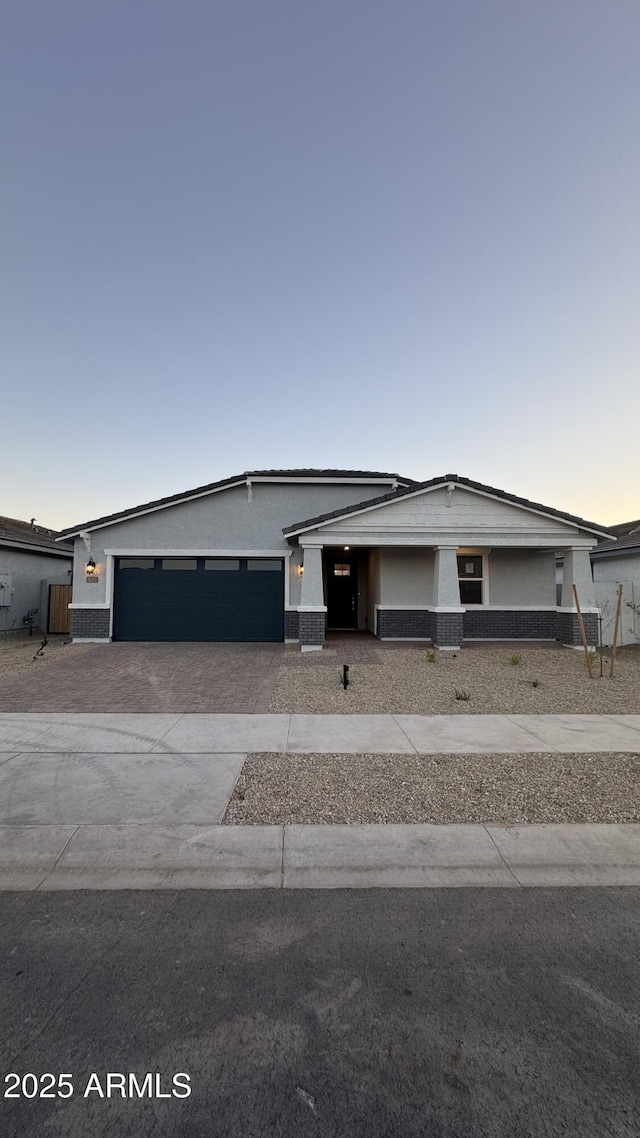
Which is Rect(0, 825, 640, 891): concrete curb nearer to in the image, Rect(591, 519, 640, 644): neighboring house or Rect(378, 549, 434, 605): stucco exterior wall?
Rect(378, 549, 434, 605): stucco exterior wall

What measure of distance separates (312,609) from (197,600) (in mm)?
4429

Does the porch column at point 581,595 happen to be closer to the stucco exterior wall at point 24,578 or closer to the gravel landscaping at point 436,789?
the gravel landscaping at point 436,789

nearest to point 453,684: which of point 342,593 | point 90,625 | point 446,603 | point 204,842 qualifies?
point 446,603

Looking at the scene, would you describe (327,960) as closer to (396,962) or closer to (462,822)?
(396,962)

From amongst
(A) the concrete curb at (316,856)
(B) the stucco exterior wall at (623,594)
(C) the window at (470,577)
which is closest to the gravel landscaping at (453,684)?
(B) the stucco exterior wall at (623,594)

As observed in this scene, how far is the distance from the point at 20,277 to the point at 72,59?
618 centimetres

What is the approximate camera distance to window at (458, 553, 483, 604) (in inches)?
643

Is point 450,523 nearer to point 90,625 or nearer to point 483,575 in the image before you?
point 483,575

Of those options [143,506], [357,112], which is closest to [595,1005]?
[143,506]

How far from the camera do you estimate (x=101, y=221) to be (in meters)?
15.0

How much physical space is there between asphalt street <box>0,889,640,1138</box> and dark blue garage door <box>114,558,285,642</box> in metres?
12.8

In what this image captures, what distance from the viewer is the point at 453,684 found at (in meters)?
9.71

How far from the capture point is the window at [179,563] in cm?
1617

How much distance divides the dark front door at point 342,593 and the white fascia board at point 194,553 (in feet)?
12.6
